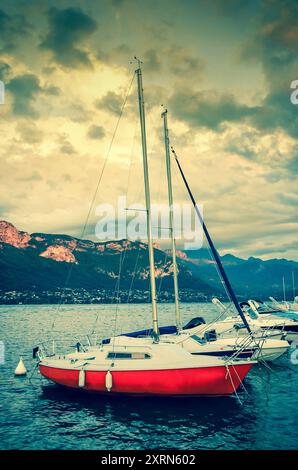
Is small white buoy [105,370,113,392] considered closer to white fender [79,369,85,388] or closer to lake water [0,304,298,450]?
lake water [0,304,298,450]

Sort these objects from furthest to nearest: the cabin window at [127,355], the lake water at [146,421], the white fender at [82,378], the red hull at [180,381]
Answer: the white fender at [82,378] → the cabin window at [127,355] → the red hull at [180,381] → the lake water at [146,421]

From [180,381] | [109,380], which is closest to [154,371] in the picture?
[180,381]

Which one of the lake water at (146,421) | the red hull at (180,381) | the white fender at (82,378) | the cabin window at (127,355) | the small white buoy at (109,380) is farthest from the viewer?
the white fender at (82,378)

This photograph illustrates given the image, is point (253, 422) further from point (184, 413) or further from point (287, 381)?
point (287, 381)

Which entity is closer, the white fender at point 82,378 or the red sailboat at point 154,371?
the red sailboat at point 154,371

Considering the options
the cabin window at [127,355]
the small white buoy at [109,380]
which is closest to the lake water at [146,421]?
the small white buoy at [109,380]

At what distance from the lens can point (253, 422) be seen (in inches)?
680

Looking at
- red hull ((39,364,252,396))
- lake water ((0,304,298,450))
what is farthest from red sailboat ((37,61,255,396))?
lake water ((0,304,298,450))

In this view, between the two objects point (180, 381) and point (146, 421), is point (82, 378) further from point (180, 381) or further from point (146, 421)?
point (180, 381)

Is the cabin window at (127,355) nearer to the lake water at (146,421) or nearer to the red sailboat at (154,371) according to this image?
the red sailboat at (154,371)

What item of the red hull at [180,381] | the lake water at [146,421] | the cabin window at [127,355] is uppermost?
the cabin window at [127,355]

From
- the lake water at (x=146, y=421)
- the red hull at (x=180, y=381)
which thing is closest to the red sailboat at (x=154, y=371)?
the red hull at (x=180, y=381)

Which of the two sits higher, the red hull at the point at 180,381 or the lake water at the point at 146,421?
the red hull at the point at 180,381

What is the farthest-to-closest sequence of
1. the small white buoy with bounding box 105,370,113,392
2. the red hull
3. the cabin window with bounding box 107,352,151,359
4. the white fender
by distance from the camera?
the white fender
the cabin window with bounding box 107,352,151,359
the small white buoy with bounding box 105,370,113,392
the red hull
